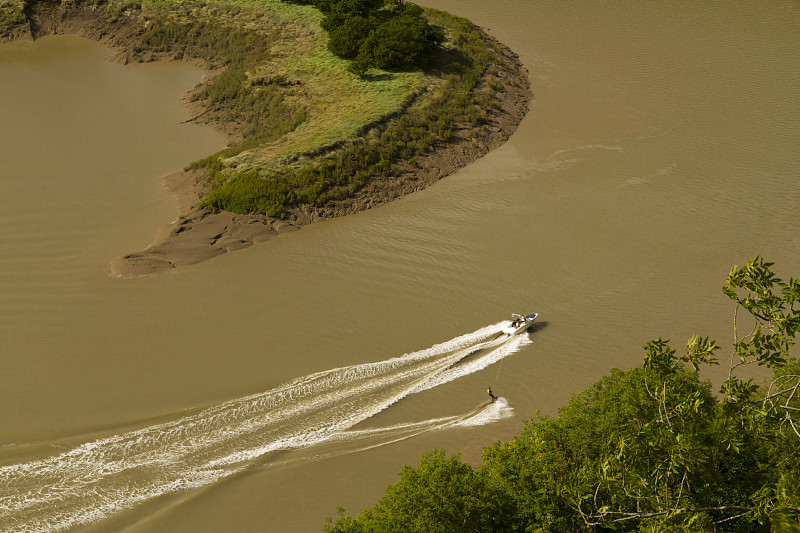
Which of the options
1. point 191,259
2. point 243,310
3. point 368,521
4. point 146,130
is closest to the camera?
point 368,521

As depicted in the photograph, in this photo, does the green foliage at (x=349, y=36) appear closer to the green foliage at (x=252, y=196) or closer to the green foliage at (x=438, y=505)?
the green foliage at (x=252, y=196)

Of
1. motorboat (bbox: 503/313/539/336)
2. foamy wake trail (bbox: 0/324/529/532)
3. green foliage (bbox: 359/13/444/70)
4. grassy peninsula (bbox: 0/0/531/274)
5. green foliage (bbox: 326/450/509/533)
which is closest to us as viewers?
green foliage (bbox: 326/450/509/533)

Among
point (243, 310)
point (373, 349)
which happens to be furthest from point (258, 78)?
point (373, 349)

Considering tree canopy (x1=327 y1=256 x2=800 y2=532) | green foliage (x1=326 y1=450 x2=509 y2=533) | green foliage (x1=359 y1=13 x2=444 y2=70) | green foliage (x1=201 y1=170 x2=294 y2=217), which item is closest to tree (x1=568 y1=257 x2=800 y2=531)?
tree canopy (x1=327 y1=256 x2=800 y2=532)

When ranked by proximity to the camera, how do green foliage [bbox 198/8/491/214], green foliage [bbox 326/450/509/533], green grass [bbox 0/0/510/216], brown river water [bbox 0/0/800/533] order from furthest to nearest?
green grass [bbox 0/0/510/216]
green foliage [bbox 198/8/491/214]
brown river water [bbox 0/0/800/533]
green foliage [bbox 326/450/509/533]

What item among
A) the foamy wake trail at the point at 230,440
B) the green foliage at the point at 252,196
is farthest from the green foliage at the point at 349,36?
the foamy wake trail at the point at 230,440

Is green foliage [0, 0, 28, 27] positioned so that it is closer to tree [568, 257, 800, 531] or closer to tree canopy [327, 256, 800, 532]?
tree canopy [327, 256, 800, 532]

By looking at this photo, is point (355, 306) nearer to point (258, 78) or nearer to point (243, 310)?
point (243, 310)
